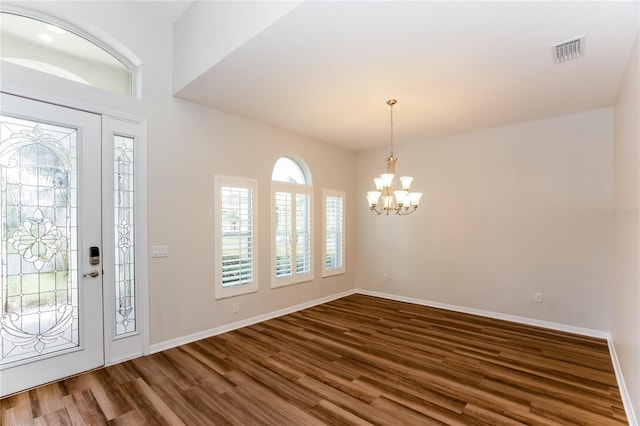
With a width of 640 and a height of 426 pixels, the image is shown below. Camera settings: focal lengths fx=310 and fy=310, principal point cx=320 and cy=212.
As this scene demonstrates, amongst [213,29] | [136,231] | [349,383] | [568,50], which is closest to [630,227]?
[568,50]

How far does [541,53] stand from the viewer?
2689mm

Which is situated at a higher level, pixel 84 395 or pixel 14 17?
pixel 14 17

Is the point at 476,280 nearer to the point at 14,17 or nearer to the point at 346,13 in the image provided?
the point at 346,13

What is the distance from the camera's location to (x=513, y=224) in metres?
4.65

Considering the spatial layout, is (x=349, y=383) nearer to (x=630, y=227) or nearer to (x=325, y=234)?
(x=630, y=227)

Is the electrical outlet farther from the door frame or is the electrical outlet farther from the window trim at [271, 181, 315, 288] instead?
the window trim at [271, 181, 315, 288]

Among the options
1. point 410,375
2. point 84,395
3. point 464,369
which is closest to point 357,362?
point 410,375

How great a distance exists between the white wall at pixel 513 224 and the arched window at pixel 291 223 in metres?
1.61

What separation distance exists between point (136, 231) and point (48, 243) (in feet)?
2.42

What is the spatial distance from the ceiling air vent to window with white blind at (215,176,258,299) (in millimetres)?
3664

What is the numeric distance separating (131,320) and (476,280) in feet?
15.8

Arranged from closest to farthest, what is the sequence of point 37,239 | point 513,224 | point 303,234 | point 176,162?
point 37,239
point 176,162
point 513,224
point 303,234

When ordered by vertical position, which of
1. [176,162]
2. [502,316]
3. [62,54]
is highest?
[62,54]

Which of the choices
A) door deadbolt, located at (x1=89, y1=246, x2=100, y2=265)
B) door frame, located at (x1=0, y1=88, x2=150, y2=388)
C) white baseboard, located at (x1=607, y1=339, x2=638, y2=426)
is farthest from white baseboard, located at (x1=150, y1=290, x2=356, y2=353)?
white baseboard, located at (x1=607, y1=339, x2=638, y2=426)
